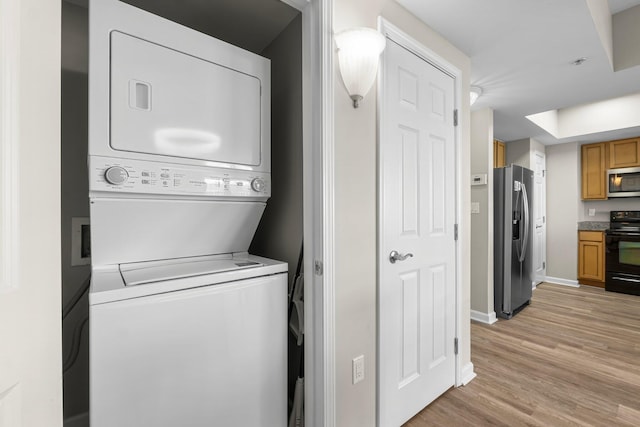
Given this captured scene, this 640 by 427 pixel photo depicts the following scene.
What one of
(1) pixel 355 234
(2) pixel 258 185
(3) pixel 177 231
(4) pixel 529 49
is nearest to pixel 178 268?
(3) pixel 177 231

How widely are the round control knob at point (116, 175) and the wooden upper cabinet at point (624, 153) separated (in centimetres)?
585

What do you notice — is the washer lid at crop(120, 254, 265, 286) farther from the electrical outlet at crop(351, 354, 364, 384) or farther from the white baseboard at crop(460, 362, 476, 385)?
the white baseboard at crop(460, 362, 476, 385)

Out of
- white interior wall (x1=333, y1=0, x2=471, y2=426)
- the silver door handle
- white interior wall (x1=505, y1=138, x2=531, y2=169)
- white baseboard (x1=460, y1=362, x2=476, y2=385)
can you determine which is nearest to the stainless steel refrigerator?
white interior wall (x1=505, y1=138, x2=531, y2=169)

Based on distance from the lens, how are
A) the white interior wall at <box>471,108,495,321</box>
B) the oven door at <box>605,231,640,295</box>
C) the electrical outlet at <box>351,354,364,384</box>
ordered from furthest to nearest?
1. the oven door at <box>605,231,640,295</box>
2. the white interior wall at <box>471,108,495,321</box>
3. the electrical outlet at <box>351,354,364,384</box>

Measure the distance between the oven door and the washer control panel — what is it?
200 inches

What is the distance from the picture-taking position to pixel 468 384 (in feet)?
6.81

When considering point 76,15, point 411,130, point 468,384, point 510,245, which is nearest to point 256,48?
point 76,15

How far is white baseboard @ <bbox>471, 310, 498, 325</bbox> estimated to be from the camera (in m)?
3.15

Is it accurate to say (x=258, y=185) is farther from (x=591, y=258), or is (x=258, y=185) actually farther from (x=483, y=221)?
(x=591, y=258)

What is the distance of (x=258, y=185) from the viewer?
1.40 metres

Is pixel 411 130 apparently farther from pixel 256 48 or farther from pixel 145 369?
pixel 145 369

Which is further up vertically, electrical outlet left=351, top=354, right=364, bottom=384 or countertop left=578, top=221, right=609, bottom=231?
countertop left=578, top=221, right=609, bottom=231
